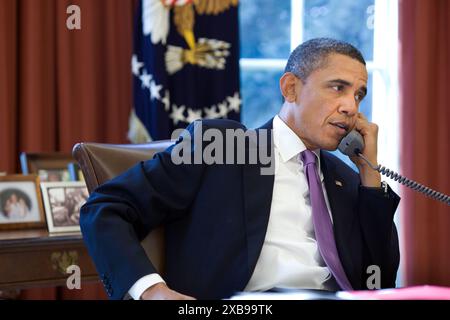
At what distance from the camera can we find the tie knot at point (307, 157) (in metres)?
1.82

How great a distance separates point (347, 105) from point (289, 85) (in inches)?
8.1

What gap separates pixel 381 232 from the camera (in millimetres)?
1763

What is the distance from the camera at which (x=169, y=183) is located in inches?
63.1

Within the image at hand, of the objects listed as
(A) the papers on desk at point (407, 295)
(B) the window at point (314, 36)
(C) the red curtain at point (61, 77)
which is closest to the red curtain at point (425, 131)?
(B) the window at point (314, 36)

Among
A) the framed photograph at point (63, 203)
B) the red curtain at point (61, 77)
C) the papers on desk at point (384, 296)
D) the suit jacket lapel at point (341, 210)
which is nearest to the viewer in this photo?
the papers on desk at point (384, 296)

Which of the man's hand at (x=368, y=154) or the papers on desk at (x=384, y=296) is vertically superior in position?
the man's hand at (x=368, y=154)

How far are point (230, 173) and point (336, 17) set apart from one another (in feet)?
8.46

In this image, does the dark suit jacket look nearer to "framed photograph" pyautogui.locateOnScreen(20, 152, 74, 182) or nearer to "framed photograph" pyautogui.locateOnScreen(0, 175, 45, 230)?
"framed photograph" pyautogui.locateOnScreen(0, 175, 45, 230)

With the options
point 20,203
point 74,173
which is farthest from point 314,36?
point 20,203

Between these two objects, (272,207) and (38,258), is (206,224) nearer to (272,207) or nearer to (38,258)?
(272,207)

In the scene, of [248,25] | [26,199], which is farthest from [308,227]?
[248,25]

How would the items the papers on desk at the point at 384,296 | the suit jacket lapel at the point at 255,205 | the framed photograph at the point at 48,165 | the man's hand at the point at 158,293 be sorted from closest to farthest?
1. the papers on desk at the point at 384,296
2. the man's hand at the point at 158,293
3. the suit jacket lapel at the point at 255,205
4. the framed photograph at the point at 48,165

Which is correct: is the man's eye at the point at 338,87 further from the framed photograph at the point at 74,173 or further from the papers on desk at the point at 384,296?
the framed photograph at the point at 74,173

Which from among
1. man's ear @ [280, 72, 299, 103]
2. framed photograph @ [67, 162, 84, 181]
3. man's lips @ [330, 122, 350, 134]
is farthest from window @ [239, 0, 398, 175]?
man's lips @ [330, 122, 350, 134]
